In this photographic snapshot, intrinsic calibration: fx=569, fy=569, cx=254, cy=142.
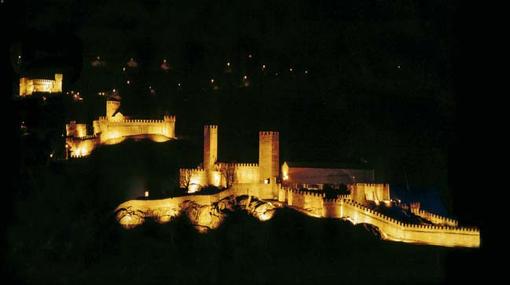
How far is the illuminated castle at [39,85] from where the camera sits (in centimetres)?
2853

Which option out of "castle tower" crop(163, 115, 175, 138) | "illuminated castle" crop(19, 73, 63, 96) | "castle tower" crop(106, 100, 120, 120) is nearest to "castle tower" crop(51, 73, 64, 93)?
"illuminated castle" crop(19, 73, 63, 96)

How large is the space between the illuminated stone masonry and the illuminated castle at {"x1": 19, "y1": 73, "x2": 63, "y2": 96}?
10040 mm

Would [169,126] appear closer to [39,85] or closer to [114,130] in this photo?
[114,130]

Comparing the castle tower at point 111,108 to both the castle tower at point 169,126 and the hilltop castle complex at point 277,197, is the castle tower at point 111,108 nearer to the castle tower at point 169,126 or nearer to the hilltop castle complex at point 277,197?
the hilltop castle complex at point 277,197

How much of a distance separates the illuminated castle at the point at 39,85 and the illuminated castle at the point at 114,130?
3.08 metres

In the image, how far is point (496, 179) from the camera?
22.1 metres

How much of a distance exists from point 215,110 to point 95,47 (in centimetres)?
1184

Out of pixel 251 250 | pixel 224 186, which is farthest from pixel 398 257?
pixel 224 186

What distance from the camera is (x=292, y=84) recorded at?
38.8 metres

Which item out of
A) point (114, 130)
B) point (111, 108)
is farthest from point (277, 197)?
point (111, 108)

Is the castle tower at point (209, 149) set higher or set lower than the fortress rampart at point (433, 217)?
higher

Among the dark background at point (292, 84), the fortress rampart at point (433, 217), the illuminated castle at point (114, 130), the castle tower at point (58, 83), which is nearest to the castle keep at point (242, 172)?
the dark background at point (292, 84)

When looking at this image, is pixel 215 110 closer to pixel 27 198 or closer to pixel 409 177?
pixel 409 177

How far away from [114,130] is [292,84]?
1405 cm
